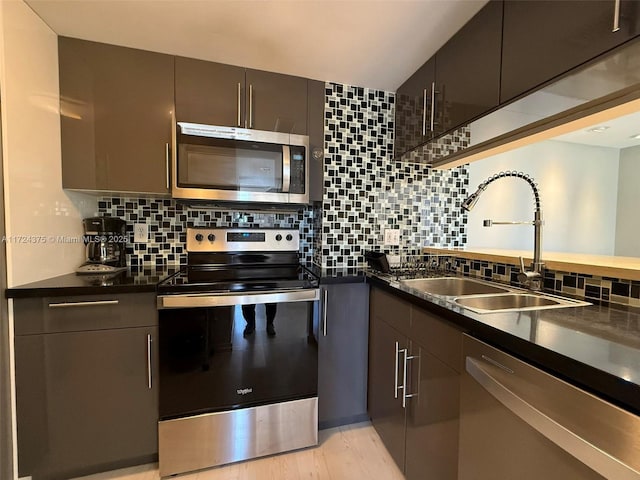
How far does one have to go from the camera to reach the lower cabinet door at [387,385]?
4.34ft

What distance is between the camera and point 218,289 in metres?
1.37

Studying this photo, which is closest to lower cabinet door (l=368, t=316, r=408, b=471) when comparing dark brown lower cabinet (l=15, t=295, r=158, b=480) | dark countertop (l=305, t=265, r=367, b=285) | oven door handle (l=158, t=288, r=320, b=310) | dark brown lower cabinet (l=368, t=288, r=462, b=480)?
dark brown lower cabinet (l=368, t=288, r=462, b=480)

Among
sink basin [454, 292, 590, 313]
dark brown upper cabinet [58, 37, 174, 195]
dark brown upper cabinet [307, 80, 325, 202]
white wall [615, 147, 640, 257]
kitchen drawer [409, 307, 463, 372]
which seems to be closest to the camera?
kitchen drawer [409, 307, 463, 372]

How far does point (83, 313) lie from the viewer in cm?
126

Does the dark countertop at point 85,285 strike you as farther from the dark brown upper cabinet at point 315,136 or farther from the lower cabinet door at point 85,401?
the dark brown upper cabinet at point 315,136

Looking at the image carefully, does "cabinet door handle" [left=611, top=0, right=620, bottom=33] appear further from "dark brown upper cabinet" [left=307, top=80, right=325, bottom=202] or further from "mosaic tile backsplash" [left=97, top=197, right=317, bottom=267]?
"mosaic tile backsplash" [left=97, top=197, right=317, bottom=267]

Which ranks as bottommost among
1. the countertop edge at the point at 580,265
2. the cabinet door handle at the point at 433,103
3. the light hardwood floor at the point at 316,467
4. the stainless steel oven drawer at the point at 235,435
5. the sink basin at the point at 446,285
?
the light hardwood floor at the point at 316,467

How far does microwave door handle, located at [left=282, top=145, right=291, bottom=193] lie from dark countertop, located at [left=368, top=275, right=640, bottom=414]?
104 cm

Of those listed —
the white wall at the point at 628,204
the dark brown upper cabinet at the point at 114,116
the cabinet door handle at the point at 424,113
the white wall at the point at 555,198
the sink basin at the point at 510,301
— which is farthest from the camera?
the white wall at the point at 628,204

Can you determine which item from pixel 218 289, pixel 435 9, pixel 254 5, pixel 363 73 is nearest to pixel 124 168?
pixel 218 289

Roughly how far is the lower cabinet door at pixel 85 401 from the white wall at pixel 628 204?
199 inches

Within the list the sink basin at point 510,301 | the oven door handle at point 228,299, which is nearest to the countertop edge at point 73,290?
the oven door handle at point 228,299

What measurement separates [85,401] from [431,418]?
1.51 meters

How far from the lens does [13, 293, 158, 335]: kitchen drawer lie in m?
1.21
